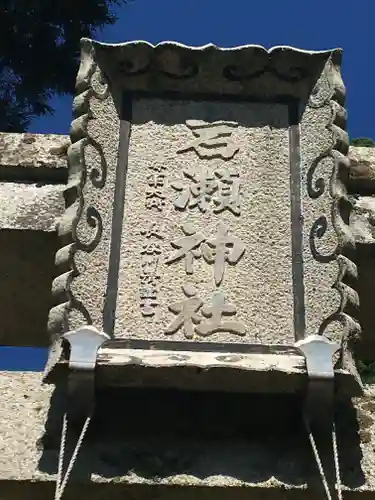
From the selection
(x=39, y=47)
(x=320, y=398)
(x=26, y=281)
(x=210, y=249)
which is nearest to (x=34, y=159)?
(x=26, y=281)

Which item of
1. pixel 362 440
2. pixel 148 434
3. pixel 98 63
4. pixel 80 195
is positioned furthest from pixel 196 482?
pixel 98 63

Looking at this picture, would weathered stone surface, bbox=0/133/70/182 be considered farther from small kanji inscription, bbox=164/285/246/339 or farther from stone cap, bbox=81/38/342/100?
small kanji inscription, bbox=164/285/246/339

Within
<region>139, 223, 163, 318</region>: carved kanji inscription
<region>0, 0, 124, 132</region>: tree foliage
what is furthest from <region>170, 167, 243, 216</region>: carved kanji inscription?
<region>0, 0, 124, 132</region>: tree foliage

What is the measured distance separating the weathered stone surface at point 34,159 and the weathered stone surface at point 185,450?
890 mm

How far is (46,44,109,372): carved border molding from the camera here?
2533 millimetres

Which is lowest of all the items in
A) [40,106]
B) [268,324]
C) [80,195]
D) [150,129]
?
[268,324]

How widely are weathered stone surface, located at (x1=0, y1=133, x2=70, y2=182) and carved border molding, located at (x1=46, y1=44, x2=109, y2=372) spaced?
23cm

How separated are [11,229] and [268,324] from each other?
0.83 metres

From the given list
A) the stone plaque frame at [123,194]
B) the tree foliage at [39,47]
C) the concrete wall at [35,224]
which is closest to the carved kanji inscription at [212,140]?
the stone plaque frame at [123,194]

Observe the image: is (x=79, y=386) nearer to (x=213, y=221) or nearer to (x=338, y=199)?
(x=213, y=221)

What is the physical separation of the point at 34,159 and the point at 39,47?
7.94 ft

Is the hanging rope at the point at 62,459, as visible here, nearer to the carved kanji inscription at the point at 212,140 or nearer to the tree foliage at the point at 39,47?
the carved kanji inscription at the point at 212,140

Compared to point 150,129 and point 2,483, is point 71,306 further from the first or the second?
point 150,129

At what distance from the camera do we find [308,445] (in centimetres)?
243
